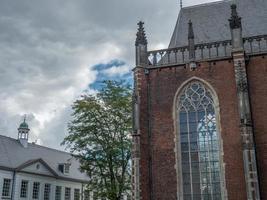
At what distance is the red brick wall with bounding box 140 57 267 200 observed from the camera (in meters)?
16.6

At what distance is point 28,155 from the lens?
36.8 meters

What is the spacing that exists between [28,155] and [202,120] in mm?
24236

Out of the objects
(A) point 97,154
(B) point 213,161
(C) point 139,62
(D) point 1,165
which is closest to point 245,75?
(B) point 213,161

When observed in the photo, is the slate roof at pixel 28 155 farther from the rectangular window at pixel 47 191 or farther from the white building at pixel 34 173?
the rectangular window at pixel 47 191

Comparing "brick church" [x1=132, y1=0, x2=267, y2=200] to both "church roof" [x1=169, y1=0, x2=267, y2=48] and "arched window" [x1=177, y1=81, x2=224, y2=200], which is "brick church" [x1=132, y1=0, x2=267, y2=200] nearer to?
"arched window" [x1=177, y1=81, x2=224, y2=200]

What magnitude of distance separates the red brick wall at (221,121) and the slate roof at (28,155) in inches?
525

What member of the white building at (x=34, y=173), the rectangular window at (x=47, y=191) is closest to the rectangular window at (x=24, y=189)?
the white building at (x=34, y=173)

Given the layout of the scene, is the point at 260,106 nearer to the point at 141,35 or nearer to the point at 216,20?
the point at 216,20

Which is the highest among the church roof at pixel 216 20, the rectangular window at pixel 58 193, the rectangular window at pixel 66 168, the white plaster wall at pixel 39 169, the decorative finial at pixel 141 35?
the church roof at pixel 216 20

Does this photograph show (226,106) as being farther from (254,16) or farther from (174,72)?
(254,16)

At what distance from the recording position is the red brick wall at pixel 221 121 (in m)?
16.6

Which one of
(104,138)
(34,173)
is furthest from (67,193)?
(104,138)

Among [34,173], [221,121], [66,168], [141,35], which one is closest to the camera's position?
[221,121]

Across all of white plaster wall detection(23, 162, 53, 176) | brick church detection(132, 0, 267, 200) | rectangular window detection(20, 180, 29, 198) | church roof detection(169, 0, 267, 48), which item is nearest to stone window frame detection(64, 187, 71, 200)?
white plaster wall detection(23, 162, 53, 176)
